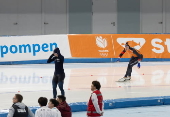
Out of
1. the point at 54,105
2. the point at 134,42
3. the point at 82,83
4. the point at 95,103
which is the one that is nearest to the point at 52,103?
the point at 54,105

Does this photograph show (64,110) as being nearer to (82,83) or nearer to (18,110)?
(18,110)

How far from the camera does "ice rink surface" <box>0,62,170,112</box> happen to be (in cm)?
1138

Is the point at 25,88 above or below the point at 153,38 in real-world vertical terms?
below

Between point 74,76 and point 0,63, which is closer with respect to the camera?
point 74,76

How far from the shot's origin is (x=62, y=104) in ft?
21.9

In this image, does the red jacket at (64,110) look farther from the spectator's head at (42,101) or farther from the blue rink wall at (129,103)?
the blue rink wall at (129,103)

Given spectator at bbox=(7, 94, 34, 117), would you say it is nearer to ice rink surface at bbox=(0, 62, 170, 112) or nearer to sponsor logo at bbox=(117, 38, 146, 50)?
ice rink surface at bbox=(0, 62, 170, 112)

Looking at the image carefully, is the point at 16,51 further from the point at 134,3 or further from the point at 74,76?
the point at 134,3

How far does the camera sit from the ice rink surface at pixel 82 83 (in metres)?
11.4

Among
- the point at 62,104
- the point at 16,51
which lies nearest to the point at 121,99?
the point at 62,104

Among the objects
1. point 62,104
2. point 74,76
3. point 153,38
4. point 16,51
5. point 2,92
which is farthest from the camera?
point 153,38

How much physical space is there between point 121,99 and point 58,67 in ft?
5.68

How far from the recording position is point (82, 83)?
46.1 ft

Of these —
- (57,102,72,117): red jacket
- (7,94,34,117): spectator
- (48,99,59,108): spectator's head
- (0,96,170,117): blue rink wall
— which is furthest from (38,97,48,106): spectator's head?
(0,96,170,117): blue rink wall
